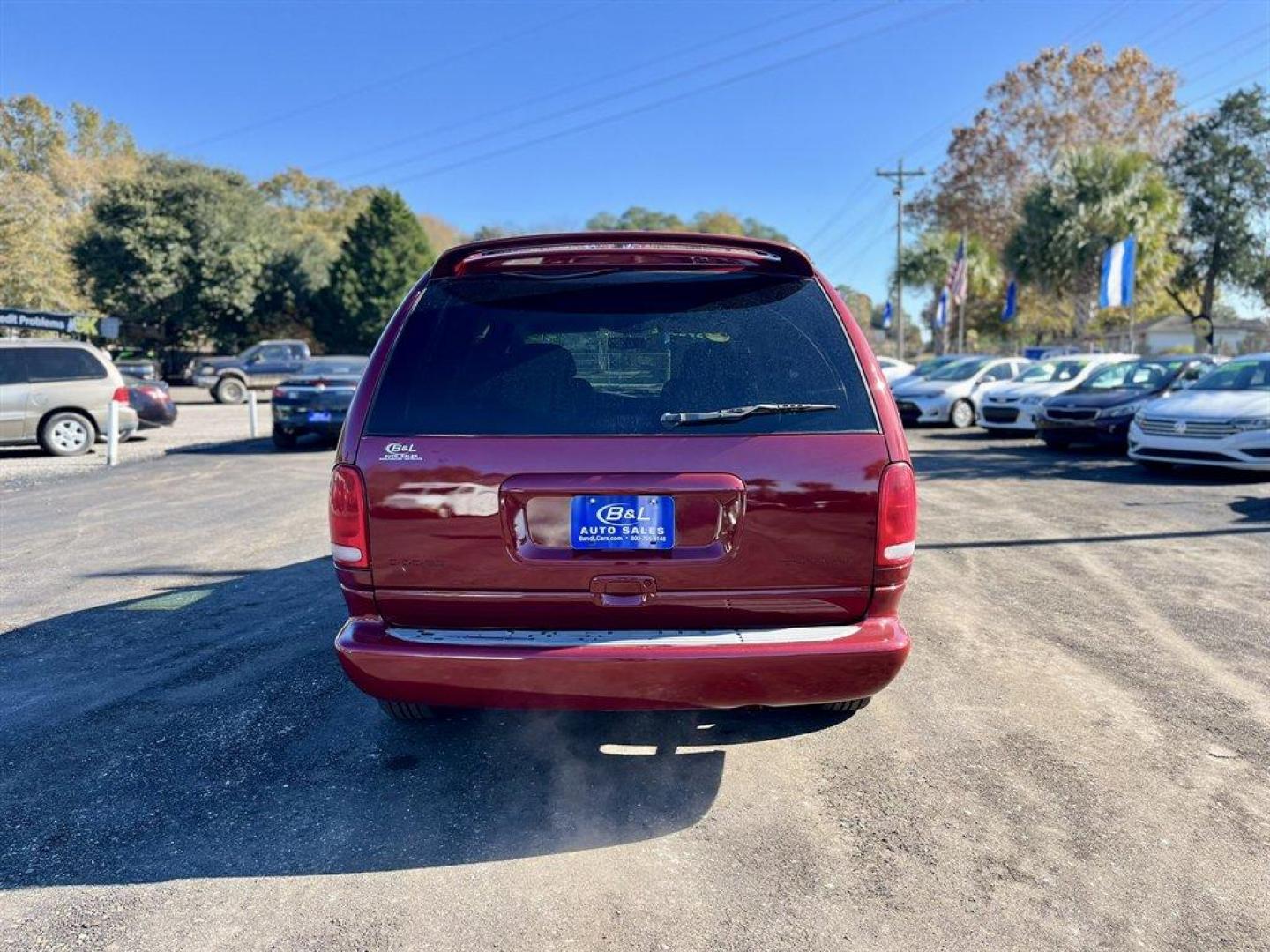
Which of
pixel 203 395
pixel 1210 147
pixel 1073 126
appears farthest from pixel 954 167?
pixel 203 395

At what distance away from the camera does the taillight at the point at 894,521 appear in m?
2.93

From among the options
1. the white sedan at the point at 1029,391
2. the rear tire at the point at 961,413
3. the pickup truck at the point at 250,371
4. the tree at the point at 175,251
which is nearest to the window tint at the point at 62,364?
the pickup truck at the point at 250,371

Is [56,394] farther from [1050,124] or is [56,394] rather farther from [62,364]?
[1050,124]

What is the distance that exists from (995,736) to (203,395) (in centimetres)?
3256

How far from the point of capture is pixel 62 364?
1341cm

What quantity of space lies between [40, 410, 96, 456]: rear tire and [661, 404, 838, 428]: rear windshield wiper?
13.7 metres

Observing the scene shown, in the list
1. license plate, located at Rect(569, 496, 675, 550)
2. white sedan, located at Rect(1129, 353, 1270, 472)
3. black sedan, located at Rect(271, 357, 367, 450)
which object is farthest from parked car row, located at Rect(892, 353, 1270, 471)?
black sedan, located at Rect(271, 357, 367, 450)

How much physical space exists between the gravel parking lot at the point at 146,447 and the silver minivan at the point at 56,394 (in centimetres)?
33

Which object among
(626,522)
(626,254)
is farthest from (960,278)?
(626,522)

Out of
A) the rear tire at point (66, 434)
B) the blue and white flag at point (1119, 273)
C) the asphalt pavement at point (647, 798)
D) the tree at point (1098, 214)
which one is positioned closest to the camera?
the asphalt pavement at point (647, 798)

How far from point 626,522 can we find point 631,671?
A: 471 mm

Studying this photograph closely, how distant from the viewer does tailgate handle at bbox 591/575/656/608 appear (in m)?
2.88

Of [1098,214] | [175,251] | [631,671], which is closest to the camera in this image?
[631,671]

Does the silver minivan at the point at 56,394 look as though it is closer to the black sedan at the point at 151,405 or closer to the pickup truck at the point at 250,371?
the black sedan at the point at 151,405
